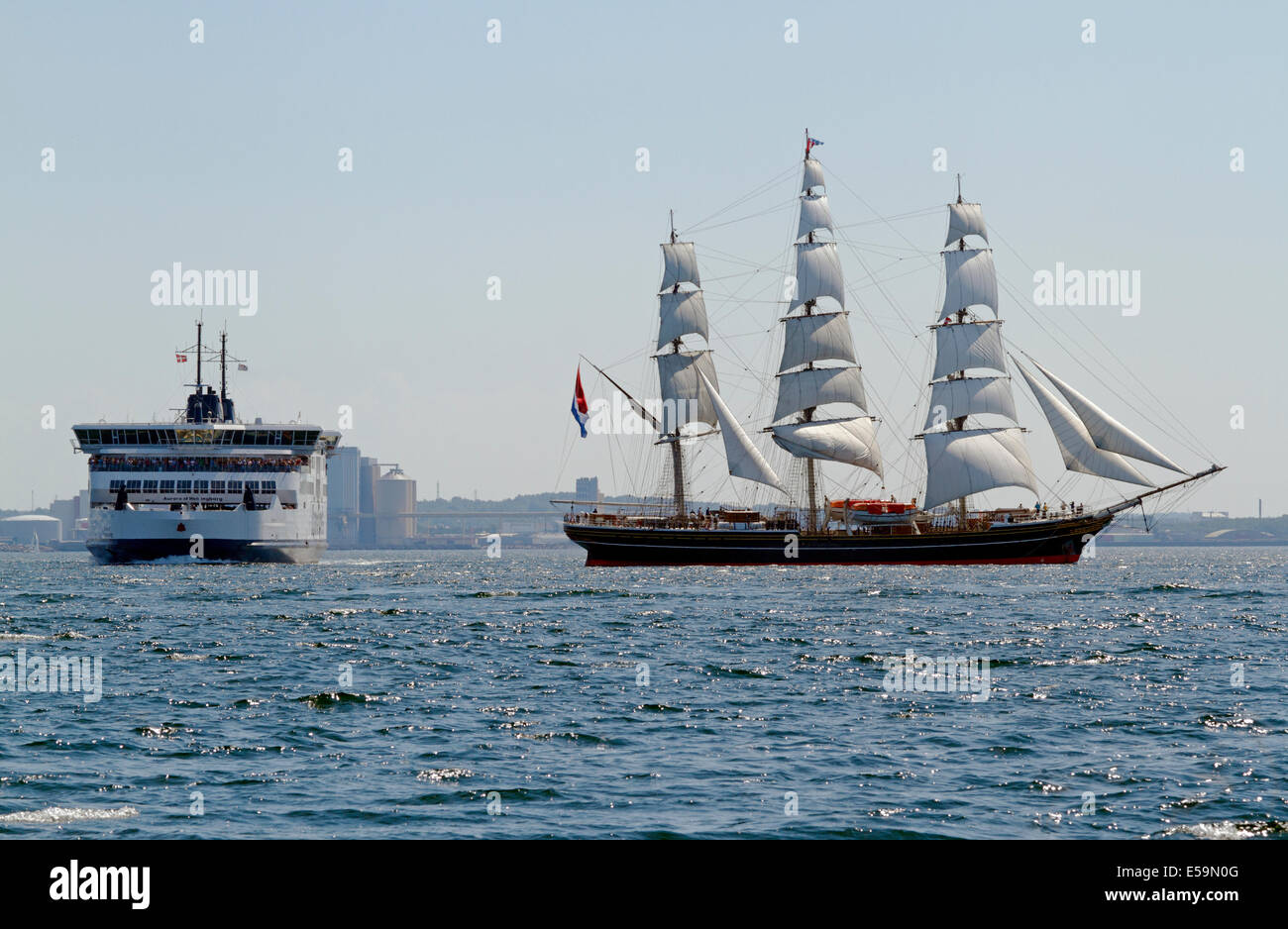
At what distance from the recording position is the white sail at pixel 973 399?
125 meters

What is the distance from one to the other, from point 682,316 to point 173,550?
52.2m

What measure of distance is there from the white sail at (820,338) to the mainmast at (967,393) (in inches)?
340

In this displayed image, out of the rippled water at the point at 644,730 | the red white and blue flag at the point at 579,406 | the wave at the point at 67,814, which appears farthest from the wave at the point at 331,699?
the red white and blue flag at the point at 579,406

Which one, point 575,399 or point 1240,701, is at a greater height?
point 575,399

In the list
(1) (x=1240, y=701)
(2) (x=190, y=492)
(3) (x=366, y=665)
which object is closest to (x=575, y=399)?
(2) (x=190, y=492)

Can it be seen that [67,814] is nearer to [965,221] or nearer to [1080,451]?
[1080,451]

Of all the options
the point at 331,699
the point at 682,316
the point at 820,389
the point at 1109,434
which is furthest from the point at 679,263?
the point at 331,699

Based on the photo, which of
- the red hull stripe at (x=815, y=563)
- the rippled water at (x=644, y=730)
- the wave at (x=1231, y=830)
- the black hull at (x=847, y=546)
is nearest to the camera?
the wave at (x=1231, y=830)

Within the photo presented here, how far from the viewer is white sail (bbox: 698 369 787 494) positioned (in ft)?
410

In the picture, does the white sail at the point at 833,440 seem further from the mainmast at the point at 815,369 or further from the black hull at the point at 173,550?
the black hull at the point at 173,550
